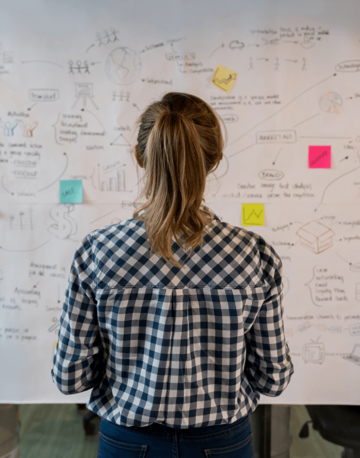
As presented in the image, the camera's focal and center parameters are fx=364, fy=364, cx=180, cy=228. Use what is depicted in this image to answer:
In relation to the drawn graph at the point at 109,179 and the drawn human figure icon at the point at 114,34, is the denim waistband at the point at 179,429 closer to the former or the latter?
the drawn graph at the point at 109,179

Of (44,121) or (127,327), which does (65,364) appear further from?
(44,121)

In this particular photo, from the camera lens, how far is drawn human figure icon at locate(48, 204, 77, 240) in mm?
1504

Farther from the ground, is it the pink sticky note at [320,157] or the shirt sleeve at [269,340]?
the pink sticky note at [320,157]

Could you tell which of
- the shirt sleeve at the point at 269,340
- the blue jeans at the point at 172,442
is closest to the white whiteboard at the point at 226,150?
the shirt sleeve at the point at 269,340

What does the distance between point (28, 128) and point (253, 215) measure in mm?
994

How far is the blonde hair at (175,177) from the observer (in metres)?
0.69

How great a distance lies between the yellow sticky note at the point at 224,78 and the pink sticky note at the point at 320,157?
1.37 ft

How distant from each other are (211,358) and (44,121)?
3.93 ft

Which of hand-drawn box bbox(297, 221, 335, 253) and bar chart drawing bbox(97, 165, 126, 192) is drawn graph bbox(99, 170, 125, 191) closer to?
bar chart drawing bbox(97, 165, 126, 192)

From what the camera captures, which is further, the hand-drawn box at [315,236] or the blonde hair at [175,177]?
the hand-drawn box at [315,236]

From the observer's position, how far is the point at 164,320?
0.74 m

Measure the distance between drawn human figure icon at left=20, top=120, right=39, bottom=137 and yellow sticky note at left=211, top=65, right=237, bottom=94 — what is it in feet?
2.47

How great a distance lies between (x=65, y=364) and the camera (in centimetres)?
80

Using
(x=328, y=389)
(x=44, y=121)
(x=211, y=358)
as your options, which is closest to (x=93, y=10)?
(x=44, y=121)
